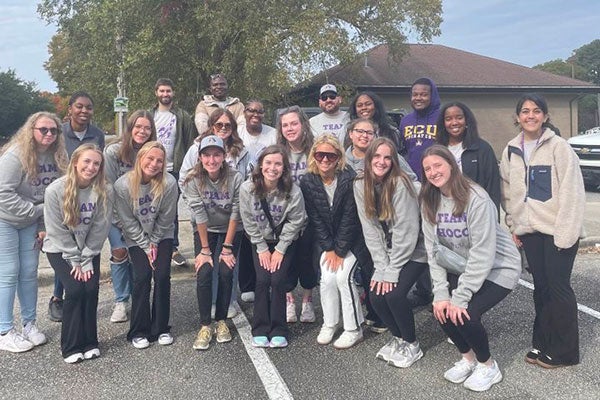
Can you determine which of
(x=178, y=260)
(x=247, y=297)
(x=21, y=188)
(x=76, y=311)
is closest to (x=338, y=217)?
(x=247, y=297)

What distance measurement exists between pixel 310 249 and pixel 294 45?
11.7 meters

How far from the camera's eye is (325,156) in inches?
168

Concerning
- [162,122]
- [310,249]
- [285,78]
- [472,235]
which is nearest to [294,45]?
[285,78]

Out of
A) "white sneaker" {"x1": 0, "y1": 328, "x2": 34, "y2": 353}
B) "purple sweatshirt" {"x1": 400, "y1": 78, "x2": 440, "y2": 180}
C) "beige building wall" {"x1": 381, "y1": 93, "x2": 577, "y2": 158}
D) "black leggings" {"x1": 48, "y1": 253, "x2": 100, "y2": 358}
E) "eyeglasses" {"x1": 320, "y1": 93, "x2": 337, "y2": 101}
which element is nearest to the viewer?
"black leggings" {"x1": 48, "y1": 253, "x2": 100, "y2": 358}

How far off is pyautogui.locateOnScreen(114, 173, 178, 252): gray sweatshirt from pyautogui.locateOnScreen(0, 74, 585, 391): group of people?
1cm

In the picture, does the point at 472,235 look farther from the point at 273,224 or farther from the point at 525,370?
the point at 273,224

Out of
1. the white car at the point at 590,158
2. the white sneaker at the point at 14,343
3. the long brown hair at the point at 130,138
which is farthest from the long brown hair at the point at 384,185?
the white car at the point at 590,158

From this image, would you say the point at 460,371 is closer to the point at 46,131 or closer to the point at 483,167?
the point at 483,167

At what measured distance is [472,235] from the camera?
3.65 m

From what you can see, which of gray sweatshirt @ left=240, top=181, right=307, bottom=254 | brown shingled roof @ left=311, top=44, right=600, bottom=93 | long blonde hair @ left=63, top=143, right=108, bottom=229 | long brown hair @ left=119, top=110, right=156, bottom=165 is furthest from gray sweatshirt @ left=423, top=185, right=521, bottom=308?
brown shingled roof @ left=311, top=44, right=600, bottom=93

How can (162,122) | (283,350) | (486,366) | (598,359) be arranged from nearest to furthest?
(486,366), (598,359), (283,350), (162,122)

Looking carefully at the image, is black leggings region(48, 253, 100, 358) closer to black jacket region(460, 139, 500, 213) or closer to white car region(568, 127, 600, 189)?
black jacket region(460, 139, 500, 213)

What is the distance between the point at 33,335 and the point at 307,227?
2494 millimetres

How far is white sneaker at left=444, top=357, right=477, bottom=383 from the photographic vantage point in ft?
11.9
